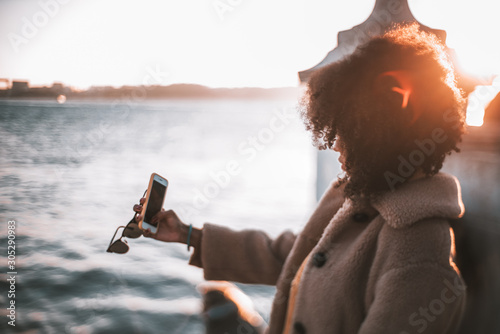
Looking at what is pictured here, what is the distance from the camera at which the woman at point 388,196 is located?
4.11 feet

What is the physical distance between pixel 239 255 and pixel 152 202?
537 millimetres

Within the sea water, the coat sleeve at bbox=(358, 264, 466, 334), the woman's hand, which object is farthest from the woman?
the woman's hand

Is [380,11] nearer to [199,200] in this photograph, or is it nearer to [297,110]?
[297,110]

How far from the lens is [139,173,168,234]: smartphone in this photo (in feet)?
6.66

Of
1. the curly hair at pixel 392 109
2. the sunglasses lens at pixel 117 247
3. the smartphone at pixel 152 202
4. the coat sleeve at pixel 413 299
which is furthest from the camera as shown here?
the sunglasses lens at pixel 117 247

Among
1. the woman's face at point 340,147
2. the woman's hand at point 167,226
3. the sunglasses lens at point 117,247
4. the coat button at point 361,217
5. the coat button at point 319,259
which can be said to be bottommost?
the sunglasses lens at point 117,247

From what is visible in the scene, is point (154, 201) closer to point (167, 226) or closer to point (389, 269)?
point (167, 226)

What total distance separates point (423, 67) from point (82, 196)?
420 inches

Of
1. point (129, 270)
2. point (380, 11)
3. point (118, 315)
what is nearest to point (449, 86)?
point (380, 11)

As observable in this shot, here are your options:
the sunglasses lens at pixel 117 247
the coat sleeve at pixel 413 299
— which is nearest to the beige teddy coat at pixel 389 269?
the coat sleeve at pixel 413 299

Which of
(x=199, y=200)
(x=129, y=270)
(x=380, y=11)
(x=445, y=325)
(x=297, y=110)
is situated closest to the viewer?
(x=445, y=325)

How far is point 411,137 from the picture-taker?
137 centimetres

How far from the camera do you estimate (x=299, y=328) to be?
1547mm

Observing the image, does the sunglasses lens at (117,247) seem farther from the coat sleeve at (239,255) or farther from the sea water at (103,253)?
Result: the sea water at (103,253)
